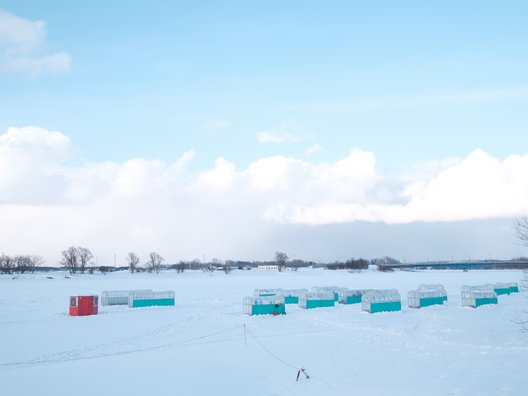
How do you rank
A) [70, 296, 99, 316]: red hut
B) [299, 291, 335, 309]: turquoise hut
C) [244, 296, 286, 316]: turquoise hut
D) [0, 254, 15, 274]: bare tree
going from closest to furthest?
[70, 296, 99, 316]: red hut → [244, 296, 286, 316]: turquoise hut → [299, 291, 335, 309]: turquoise hut → [0, 254, 15, 274]: bare tree

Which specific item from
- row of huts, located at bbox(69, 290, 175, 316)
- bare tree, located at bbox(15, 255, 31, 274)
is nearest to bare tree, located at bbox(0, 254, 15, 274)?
bare tree, located at bbox(15, 255, 31, 274)

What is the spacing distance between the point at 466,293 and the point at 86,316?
24349mm

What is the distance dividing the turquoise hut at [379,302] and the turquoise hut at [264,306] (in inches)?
203

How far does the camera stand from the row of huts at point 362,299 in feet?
96.1

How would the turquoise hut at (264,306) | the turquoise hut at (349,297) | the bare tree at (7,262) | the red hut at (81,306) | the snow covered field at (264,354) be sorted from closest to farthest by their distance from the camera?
the snow covered field at (264,354), the red hut at (81,306), the turquoise hut at (264,306), the turquoise hut at (349,297), the bare tree at (7,262)

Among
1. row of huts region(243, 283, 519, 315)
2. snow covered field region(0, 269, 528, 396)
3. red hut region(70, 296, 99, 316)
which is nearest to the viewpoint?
snow covered field region(0, 269, 528, 396)

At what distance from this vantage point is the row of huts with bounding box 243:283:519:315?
29.3 metres

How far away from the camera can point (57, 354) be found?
1734cm

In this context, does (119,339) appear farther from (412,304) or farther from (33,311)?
(412,304)

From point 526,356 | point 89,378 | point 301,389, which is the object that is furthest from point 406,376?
point 89,378

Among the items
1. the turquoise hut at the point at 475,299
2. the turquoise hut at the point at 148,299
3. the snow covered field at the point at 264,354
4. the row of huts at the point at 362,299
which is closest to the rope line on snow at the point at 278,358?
the snow covered field at the point at 264,354

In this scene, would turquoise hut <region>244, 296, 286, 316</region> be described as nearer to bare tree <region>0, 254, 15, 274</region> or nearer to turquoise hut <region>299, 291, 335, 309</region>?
turquoise hut <region>299, 291, 335, 309</region>

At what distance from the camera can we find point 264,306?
29172 millimetres

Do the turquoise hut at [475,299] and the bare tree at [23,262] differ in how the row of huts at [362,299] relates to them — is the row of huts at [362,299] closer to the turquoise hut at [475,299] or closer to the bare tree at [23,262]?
the turquoise hut at [475,299]
